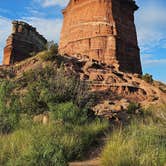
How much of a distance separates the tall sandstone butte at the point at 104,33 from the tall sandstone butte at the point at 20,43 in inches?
248

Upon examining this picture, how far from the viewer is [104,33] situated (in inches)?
1810

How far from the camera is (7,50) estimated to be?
52.7 meters

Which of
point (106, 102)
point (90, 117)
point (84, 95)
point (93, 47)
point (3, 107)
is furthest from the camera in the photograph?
point (93, 47)

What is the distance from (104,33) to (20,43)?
48.4 ft

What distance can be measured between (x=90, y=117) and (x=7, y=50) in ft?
125

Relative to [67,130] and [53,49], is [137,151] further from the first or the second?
[53,49]

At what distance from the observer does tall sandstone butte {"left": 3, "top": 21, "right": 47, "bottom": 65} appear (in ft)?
172

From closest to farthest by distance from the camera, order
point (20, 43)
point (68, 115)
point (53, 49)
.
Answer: point (68, 115), point (53, 49), point (20, 43)

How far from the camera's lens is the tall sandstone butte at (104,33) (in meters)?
44.7

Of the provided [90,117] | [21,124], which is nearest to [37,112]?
[90,117]

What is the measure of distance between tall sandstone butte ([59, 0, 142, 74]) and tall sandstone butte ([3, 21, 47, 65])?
629cm

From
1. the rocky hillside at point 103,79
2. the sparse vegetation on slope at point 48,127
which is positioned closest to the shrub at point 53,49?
the rocky hillside at point 103,79

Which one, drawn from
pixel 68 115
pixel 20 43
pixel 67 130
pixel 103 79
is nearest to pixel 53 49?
pixel 103 79

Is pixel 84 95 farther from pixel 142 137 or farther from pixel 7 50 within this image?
pixel 7 50
